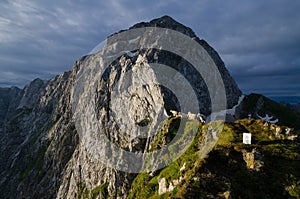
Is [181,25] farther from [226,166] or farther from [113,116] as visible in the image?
[226,166]

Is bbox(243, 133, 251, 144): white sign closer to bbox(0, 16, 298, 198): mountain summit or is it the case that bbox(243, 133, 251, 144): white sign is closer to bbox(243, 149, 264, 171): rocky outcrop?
bbox(243, 149, 264, 171): rocky outcrop

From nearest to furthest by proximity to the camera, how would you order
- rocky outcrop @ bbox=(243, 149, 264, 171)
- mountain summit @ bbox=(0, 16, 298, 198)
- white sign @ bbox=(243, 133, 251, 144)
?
1. rocky outcrop @ bbox=(243, 149, 264, 171)
2. white sign @ bbox=(243, 133, 251, 144)
3. mountain summit @ bbox=(0, 16, 298, 198)

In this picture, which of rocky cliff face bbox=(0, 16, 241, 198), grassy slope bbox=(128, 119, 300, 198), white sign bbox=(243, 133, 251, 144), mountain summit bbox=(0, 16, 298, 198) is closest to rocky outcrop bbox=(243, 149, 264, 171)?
grassy slope bbox=(128, 119, 300, 198)

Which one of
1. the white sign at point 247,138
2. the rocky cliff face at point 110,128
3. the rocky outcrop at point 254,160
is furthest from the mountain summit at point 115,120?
the rocky outcrop at point 254,160

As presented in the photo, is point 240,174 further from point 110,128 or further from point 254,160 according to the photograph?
point 110,128

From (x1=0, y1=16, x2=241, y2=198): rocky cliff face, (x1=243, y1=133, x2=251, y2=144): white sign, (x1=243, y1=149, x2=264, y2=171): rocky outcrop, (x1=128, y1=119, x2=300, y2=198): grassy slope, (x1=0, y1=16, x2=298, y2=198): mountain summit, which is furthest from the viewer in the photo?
(x1=0, y1=16, x2=241, y2=198): rocky cliff face

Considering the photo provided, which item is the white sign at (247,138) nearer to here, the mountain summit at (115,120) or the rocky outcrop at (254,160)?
the rocky outcrop at (254,160)

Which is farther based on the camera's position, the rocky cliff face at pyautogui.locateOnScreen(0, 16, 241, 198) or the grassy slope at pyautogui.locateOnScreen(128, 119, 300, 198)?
the rocky cliff face at pyautogui.locateOnScreen(0, 16, 241, 198)

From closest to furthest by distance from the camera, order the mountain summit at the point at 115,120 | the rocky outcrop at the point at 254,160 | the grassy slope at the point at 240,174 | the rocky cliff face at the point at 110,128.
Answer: the grassy slope at the point at 240,174 → the rocky outcrop at the point at 254,160 → the mountain summit at the point at 115,120 → the rocky cliff face at the point at 110,128

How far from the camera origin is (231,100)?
A: 429ft

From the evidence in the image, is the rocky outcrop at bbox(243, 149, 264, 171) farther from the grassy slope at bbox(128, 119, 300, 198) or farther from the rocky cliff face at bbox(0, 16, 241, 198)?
the rocky cliff face at bbox(0, 16, 241, 198)

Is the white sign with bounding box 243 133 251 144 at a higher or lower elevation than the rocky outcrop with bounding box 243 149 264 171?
higher

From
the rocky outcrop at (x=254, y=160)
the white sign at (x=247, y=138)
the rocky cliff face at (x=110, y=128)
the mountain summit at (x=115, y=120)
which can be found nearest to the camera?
the rocky outcrop at (x=254, y=160)

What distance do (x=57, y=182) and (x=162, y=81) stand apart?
8824cm
